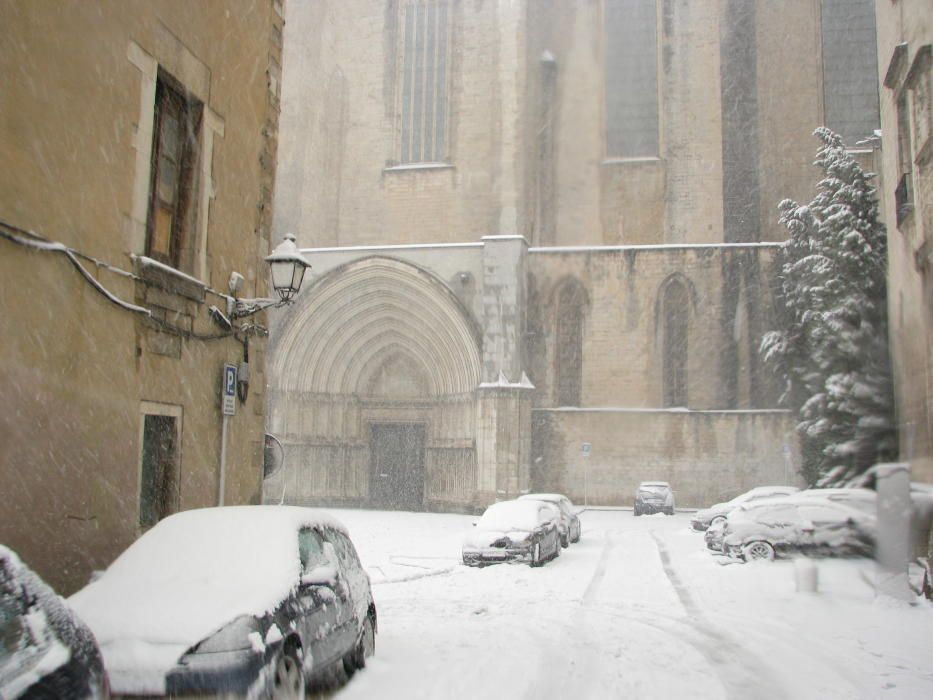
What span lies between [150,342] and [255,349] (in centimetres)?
229

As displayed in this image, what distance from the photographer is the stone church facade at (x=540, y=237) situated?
26.8 meters

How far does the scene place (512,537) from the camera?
14.1m

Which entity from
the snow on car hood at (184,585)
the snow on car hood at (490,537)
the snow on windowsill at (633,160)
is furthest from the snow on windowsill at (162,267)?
the snow on windowsill at (633,160)

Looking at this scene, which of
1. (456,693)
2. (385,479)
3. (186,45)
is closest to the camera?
(456,693)

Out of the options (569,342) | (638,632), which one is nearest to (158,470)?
(638,632)

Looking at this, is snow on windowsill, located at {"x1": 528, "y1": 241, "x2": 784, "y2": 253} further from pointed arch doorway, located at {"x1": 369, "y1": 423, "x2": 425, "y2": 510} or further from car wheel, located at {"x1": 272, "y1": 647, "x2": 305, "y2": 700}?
car wheel, located at {"x1": 272, "y1": 647, "x2": 305, "y2": 700}

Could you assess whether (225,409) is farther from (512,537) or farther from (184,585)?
(512,537)

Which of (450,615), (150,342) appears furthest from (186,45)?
(450,615)

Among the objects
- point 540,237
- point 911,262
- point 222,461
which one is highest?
point 540,237

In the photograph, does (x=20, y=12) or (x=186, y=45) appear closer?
(x=20, y=12)

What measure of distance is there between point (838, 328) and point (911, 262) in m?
8.04

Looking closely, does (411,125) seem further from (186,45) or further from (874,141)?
(186,45)

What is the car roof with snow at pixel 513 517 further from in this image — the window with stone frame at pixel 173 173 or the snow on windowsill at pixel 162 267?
the window with stone frame at pixel 173 173

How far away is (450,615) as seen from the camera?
31.7ft
